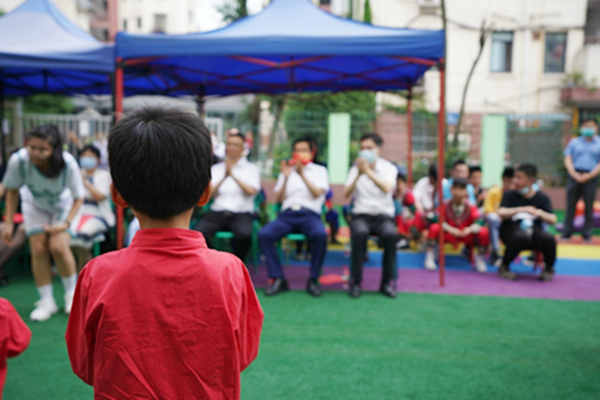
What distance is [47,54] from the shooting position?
448cm

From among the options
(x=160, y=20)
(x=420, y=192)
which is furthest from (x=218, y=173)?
(x=160, y=20)

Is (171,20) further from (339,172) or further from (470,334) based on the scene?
(470,334)

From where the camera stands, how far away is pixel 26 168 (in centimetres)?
362

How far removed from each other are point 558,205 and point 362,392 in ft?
32.4

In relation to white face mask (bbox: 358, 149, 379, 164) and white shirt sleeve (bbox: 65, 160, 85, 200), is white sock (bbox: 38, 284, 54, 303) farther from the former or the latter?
white face mask (bbox: 358, 149, 379, 164)

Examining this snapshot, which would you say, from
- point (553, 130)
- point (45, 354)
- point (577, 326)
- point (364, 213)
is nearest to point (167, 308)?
point (45, 354)

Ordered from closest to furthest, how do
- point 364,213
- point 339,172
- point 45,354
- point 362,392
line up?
point 362,392, point 45,354, point 364,213, point 339,172

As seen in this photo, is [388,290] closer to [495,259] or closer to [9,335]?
[495,259]

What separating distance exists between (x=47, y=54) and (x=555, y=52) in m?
16.5

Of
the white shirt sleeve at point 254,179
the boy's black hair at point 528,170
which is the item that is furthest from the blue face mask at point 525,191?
the white shirt sleeve at point 254,179

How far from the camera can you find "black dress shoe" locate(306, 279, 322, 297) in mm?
4383

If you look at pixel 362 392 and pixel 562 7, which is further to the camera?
pixel 562 7

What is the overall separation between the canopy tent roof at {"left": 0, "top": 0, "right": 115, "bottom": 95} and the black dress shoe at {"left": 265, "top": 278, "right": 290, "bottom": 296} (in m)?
2.40

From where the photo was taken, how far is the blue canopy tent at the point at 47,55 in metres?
4.47
